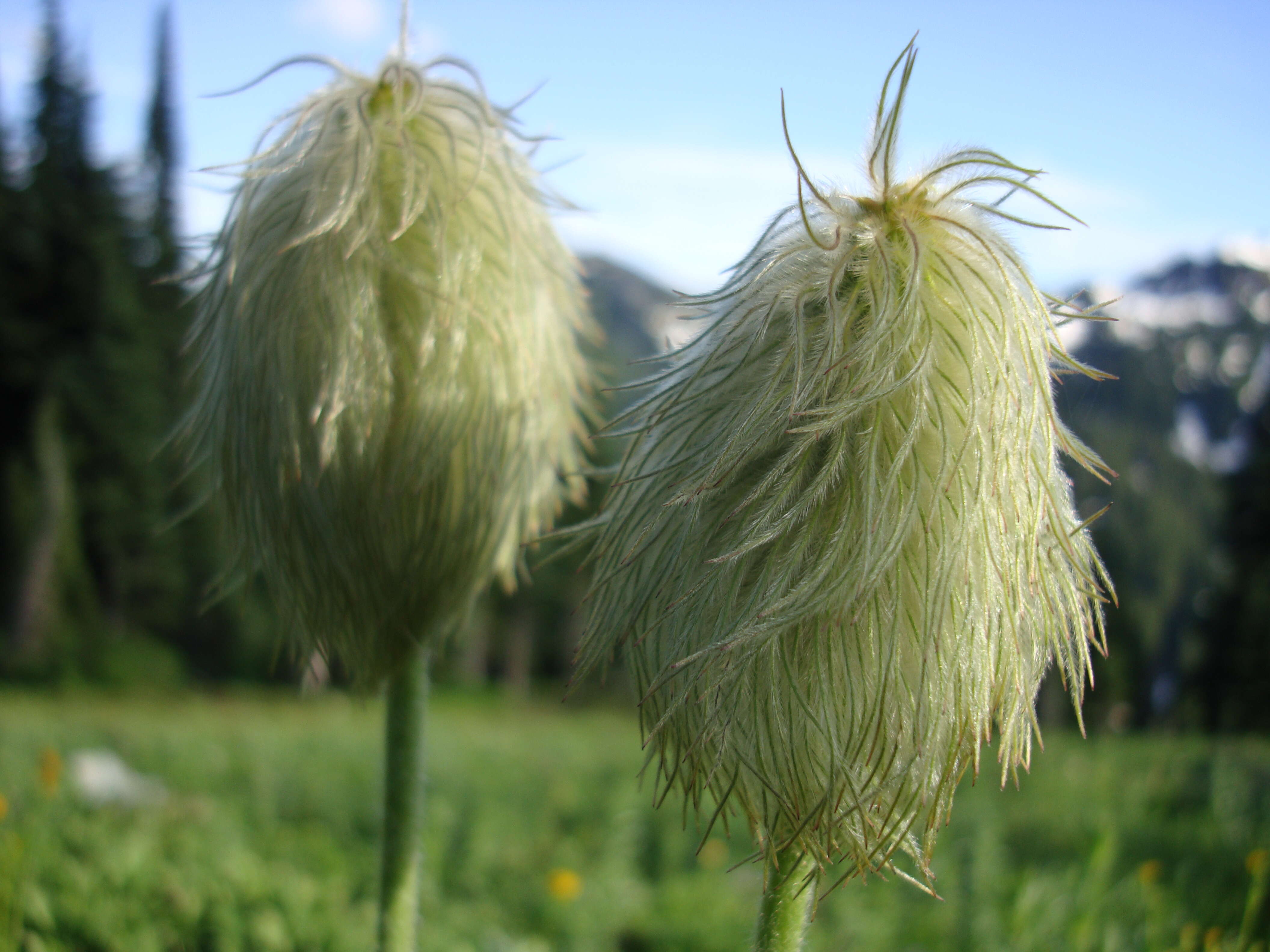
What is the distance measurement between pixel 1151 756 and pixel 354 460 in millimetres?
5928

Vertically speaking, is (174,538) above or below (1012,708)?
below

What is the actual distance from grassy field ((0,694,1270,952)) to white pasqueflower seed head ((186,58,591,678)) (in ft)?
0.75

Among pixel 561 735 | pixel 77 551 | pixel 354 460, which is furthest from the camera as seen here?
pixel 77 551

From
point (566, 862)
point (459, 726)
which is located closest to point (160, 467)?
point (459, 726)

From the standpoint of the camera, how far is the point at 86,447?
2023 cm

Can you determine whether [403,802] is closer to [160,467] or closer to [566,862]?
[566,862]

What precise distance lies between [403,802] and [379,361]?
556mm

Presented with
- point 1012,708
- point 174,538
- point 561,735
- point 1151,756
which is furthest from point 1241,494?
point 174,538

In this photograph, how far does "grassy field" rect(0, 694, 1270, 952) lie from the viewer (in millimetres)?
2297

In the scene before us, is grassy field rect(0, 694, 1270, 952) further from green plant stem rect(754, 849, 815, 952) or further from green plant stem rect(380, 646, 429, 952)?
green plant stem rect(754, 849, 815, 952)

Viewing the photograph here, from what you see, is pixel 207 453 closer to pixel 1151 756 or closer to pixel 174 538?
pixel 1151 756

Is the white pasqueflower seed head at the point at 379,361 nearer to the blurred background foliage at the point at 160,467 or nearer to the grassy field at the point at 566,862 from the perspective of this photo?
the grassy field at the point at 566,862

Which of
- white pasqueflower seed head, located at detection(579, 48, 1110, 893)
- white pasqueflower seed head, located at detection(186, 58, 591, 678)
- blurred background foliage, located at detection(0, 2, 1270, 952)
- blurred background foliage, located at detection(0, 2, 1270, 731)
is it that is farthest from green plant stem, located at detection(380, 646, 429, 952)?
blurred background foliage, located at detection(0, 2, 1270, 731)

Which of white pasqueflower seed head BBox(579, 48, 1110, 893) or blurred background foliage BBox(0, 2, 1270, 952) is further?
blurred background foliage BBox(0, 2, 1270, 952)
